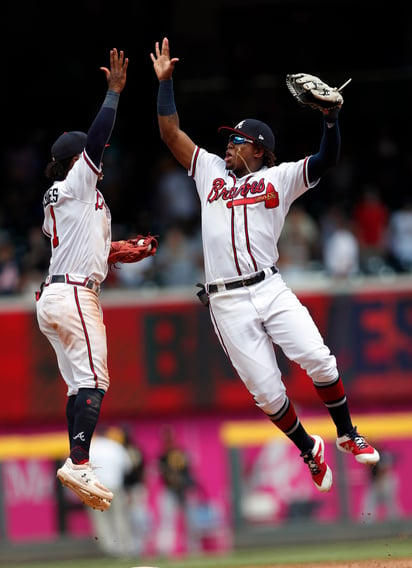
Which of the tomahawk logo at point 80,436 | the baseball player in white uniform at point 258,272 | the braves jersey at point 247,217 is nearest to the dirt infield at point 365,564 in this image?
the baseball player in white uniform at point 258,272

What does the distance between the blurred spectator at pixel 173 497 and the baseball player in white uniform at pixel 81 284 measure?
22.4 feet

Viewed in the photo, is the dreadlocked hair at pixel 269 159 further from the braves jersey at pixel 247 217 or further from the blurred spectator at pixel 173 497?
the blurred spectator at pixel 173 497

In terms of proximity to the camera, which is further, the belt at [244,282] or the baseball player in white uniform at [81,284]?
the belt at [244,282]

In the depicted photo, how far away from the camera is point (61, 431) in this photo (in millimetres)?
15688

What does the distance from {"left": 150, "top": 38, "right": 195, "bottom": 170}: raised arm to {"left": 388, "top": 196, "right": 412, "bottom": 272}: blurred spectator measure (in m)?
7.75

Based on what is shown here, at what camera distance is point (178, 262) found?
15531mm

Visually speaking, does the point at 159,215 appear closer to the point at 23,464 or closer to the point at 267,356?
the point at 23,464

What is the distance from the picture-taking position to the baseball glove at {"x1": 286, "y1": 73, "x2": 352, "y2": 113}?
793 centimetres

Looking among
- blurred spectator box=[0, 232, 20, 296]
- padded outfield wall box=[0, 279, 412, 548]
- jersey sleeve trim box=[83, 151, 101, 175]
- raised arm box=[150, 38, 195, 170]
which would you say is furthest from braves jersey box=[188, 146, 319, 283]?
blurred spectator box=[0, 232, 20, 296]

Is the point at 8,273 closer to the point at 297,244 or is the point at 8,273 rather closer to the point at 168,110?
the point at 297,244

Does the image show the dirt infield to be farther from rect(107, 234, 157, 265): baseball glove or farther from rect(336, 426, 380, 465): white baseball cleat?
rect(107, 234, 157, 265): baseball glove

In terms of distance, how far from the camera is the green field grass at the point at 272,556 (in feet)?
40.4

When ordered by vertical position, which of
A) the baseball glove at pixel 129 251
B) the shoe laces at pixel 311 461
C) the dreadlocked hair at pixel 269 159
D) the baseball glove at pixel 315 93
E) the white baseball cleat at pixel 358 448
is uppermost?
the baseball glove at pixel 315 93

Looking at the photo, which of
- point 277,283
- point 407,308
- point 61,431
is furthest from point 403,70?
point 277,283
